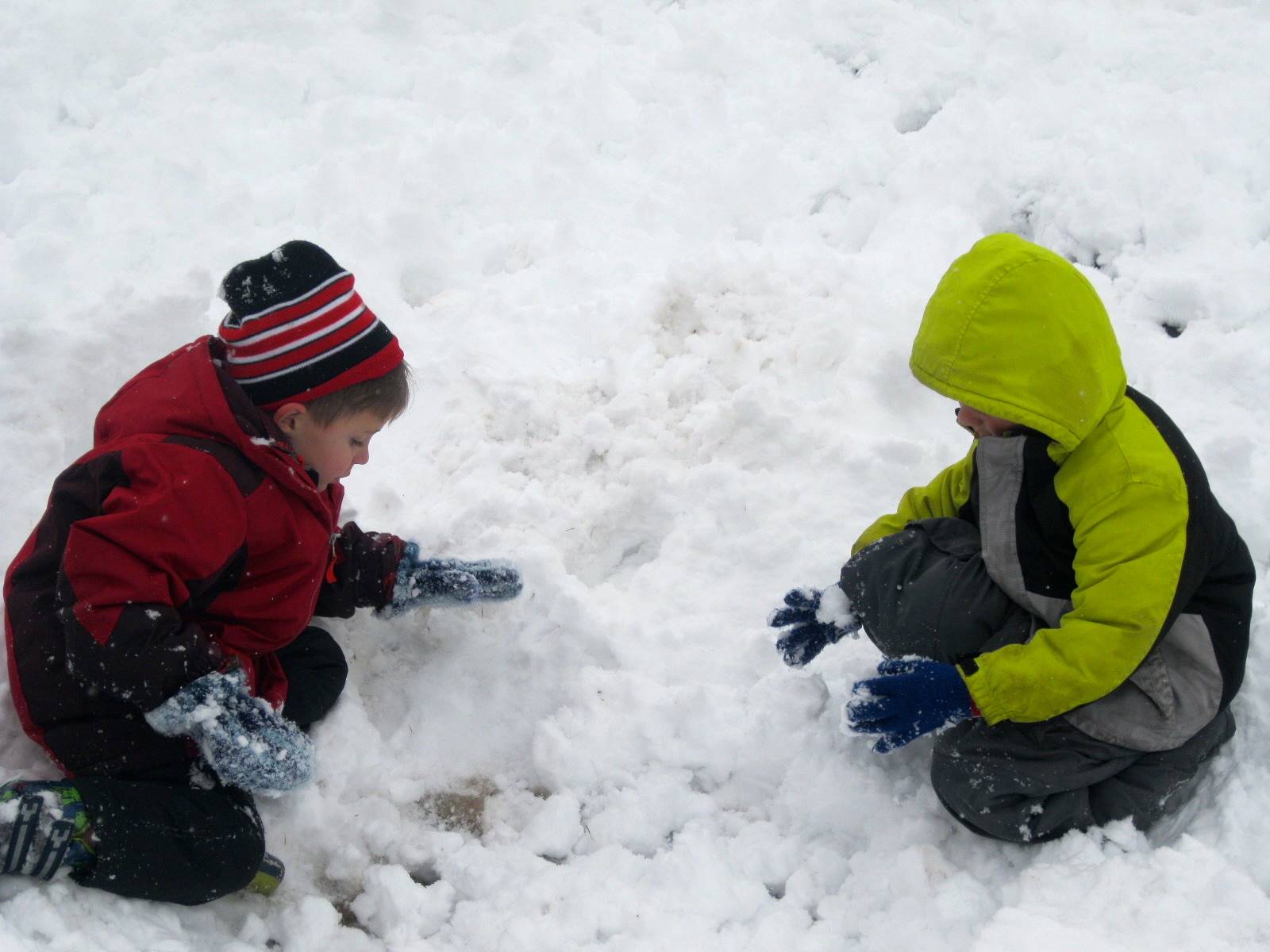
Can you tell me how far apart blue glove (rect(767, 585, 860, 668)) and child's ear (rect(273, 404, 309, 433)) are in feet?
3.79

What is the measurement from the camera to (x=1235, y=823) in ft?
6.14

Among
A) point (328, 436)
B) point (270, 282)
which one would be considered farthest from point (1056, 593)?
point (270, 282)

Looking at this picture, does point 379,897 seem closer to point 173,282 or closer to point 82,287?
point 173,282

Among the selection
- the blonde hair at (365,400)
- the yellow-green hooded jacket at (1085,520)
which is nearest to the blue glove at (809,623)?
the yellow-green hooded jacket at (1085,520)

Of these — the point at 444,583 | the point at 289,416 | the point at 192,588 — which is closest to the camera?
the point at 192,588

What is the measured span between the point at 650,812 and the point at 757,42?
3.75 metres

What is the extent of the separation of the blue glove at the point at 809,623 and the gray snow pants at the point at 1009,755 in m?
0.14

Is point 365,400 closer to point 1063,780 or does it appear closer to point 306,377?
point 306,377

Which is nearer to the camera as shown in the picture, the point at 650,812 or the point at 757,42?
the point at 650,812

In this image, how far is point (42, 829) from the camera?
1.74 metres

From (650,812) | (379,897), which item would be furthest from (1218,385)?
(379,897)

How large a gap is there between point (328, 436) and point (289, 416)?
0.09 m

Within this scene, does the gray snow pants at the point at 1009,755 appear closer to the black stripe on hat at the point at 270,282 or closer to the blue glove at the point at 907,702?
the blue glove at the point at 907,702

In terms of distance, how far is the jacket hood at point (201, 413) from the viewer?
1981 millimetres
